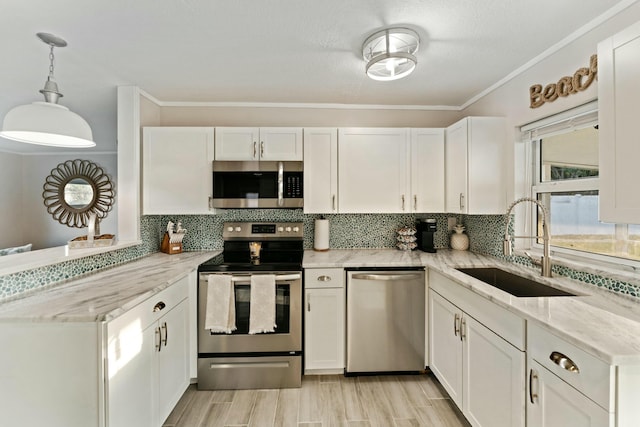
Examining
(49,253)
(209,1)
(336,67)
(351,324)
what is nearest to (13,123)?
(49,253)

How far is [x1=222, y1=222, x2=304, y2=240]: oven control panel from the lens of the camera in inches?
114

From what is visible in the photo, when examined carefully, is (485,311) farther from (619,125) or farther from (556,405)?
(619,125)

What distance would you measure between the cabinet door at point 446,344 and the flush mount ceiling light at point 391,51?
5.15 ft

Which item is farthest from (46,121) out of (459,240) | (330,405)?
(459,240)

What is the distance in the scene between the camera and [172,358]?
1925 mm

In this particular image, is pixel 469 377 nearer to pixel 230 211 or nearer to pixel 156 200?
pixel 230 211

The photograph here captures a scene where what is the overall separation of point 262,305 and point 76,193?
4.71 m

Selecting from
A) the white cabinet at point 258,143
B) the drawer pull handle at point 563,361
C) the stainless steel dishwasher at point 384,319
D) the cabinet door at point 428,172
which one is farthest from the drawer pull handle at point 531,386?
the white cabinet at point 258,143

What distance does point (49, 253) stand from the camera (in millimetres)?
1890

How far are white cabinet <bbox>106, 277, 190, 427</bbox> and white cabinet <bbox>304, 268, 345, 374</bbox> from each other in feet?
2.98

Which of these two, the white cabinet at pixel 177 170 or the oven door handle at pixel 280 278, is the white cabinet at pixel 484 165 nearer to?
the oven door handle at pixel 280 278

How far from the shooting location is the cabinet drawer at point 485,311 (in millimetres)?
1350

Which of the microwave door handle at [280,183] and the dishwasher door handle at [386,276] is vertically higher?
the microwave door handle at [280,183]

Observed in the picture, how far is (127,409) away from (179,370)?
625 mm
